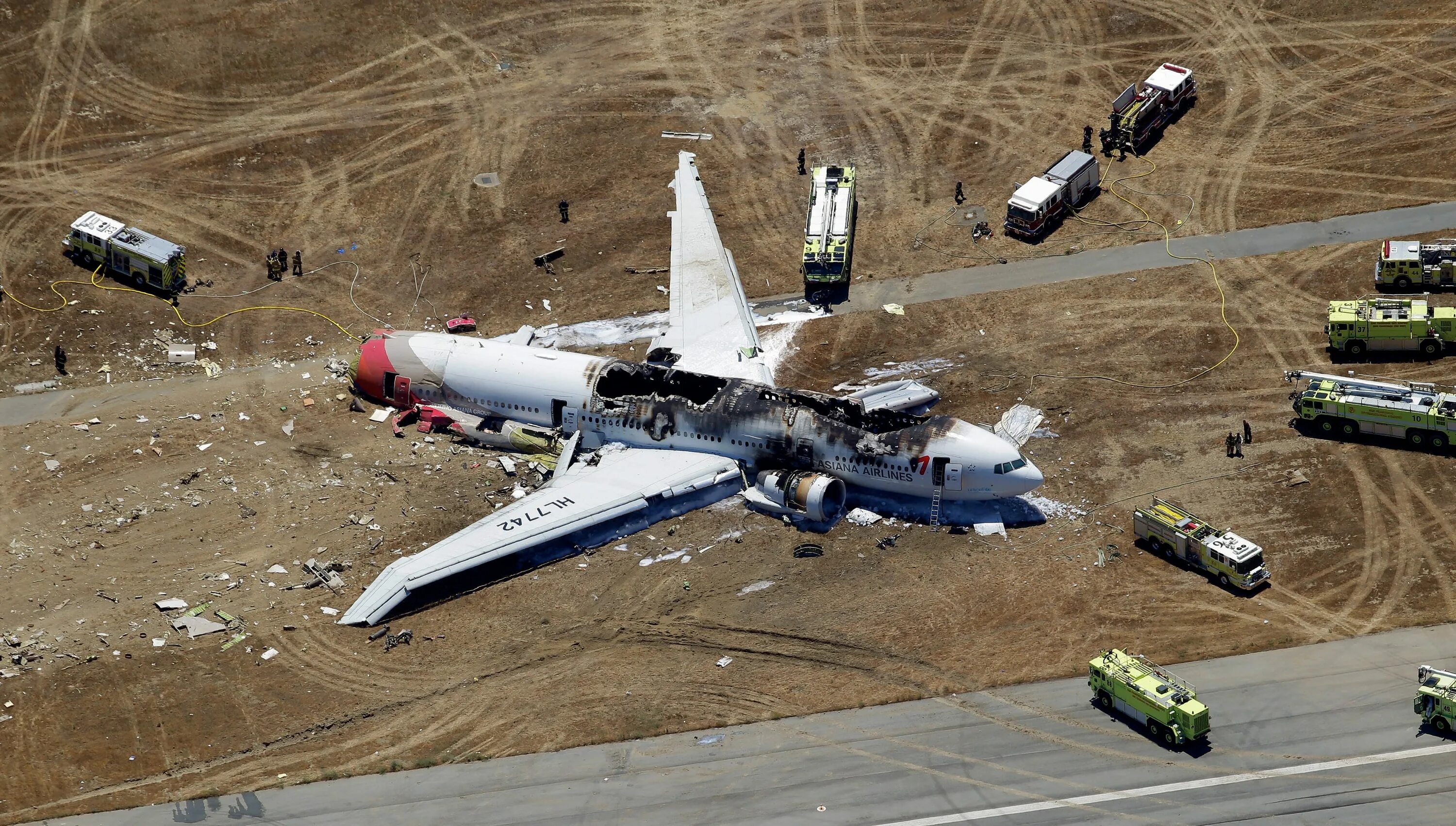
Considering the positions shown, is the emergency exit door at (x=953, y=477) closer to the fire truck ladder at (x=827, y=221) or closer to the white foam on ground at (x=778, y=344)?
the white foam on ground at (x=778, y=344)

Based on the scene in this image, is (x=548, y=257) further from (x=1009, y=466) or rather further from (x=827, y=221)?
(x=1009, y=466)

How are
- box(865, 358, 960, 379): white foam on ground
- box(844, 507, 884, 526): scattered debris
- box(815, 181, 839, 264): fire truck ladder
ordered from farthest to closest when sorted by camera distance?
box(815, 181, 839, 264): fire truck ladder → box(865, 358, 960, 379): white foam on ground → box(844, 507, 884, 526): scattered debris

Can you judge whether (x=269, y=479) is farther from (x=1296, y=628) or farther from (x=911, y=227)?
(x=1296, y=628)

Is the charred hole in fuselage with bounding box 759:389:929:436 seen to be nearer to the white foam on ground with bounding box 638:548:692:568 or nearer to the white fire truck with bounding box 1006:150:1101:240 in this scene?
the white foam on ground with bounding box 638:548:692:568

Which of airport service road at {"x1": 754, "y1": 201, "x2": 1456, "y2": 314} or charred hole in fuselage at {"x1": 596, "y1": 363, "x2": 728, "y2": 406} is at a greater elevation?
airport service road at {"x1": 754, "y1": 201, "x2": 1456, "y2": 314}

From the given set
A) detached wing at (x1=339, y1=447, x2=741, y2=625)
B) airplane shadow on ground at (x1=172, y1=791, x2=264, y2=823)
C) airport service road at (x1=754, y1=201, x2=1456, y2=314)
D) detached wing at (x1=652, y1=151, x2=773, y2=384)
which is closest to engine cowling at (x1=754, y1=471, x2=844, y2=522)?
detached wing at (x1=339, y1=447, x2=741, y2=625)

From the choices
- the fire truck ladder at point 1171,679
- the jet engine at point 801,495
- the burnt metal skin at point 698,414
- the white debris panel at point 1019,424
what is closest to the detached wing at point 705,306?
the burnt metal skin at point 698,414
